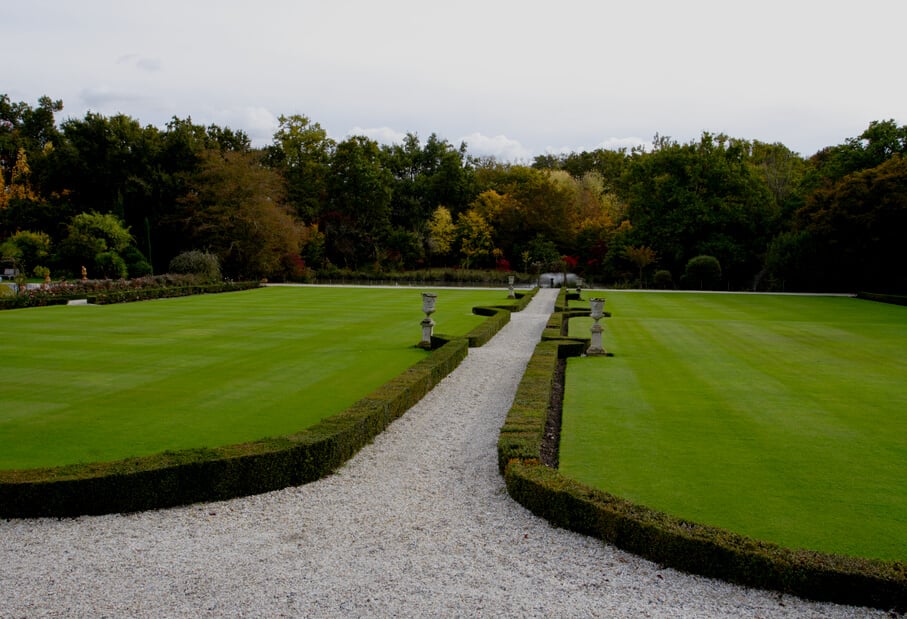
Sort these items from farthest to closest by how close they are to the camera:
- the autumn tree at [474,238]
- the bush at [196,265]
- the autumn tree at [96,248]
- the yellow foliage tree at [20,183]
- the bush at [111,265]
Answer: the autumn tree at [474,238]
the yellow foliage tree at [20,183]
the bush at [196,265]
the autumn tree at [96,248]
the bush at [111,265]

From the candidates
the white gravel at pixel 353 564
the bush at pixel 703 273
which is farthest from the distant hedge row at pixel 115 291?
the bush at pixel 703 273

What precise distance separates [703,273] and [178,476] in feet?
125

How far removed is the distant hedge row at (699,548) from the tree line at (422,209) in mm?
32474

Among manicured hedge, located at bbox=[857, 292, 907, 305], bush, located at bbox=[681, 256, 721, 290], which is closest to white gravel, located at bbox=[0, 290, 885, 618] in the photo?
manicured hedge, located at bbox=[857, 292, 907, 305]

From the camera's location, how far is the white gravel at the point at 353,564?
13.9ft

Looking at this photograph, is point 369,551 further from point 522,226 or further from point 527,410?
point 522,226

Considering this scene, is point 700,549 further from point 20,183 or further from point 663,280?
point 20,183

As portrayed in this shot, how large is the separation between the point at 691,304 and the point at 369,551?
84.3 ft

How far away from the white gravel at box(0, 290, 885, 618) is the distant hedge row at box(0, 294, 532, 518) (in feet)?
0.44

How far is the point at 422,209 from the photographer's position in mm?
54781

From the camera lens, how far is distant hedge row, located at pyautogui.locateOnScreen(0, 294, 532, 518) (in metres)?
5.74

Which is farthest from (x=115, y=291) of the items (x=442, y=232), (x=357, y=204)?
(x=442, y=232)

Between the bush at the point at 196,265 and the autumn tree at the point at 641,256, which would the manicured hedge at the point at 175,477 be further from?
the autumn tree at the point at 641,256

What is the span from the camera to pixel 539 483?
5.73 m
